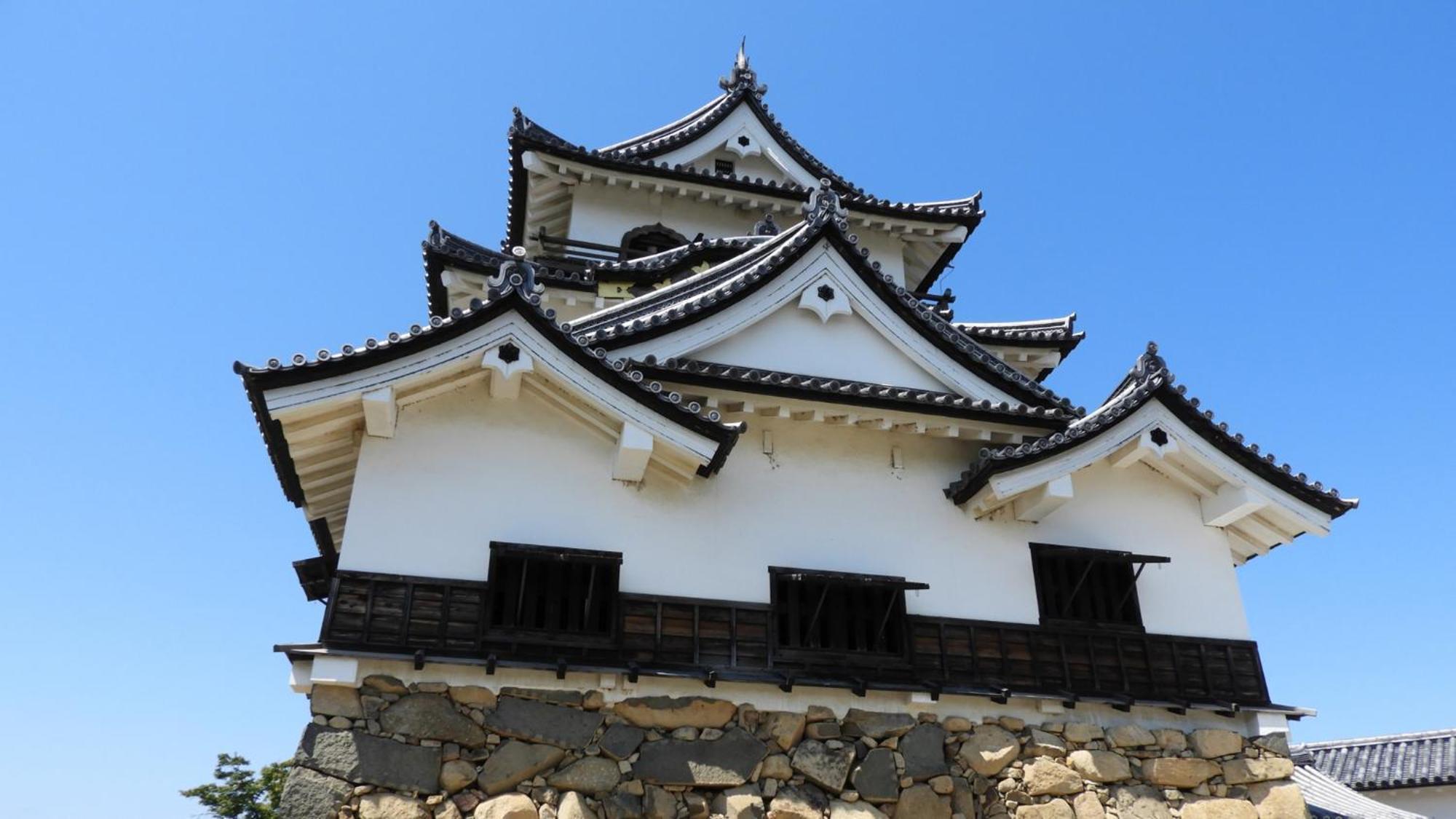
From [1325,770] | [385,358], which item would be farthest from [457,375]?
[1325,770]

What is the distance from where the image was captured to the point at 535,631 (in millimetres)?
8148

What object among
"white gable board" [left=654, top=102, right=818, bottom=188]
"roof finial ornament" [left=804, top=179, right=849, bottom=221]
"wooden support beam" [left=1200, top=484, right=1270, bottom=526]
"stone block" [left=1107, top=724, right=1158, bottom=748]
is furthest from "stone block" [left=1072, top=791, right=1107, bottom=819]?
"white gable board" [left=654, top=102, right=818, bottom=188]

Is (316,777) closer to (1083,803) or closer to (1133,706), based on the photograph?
(1083,803)

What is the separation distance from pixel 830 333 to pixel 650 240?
555 centimetres

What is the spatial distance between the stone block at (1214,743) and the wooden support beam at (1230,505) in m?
2.22

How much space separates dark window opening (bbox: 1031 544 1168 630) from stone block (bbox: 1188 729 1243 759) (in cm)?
109

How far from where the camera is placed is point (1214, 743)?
360 inches

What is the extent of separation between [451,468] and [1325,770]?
2523cm

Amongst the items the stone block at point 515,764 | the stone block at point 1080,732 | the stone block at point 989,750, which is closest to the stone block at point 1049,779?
the stone block at point 989,750

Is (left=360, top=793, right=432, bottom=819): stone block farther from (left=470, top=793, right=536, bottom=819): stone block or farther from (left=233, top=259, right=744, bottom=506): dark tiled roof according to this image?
(left=233, top=259, right=744, bottom=506): dark tiled roof

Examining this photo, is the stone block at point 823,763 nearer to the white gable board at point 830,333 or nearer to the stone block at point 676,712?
the stone block at point 676,712

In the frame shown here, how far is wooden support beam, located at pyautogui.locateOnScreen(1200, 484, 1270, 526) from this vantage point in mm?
9992

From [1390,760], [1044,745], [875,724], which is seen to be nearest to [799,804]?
[875,724]

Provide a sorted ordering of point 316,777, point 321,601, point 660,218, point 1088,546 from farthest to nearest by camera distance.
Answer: point 660,218
point 321,601
point 1088,546
point 316,777
